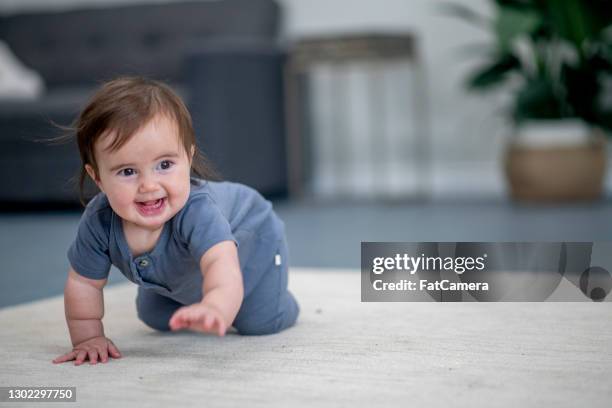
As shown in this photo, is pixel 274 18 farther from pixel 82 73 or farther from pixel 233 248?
pixel 233 248

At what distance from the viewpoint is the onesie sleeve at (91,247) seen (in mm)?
969

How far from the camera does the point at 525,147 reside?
2906mm

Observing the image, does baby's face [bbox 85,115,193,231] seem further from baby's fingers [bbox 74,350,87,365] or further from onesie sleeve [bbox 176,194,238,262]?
baby's fingers [bbox 74,350,87,365]

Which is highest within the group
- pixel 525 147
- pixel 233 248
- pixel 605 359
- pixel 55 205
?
pixel 233 248

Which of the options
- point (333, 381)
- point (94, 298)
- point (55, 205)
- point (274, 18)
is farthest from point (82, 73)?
point (333, 381)

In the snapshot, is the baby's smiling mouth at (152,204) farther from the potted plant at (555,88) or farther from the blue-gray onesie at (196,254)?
the potted plant at (555,88)

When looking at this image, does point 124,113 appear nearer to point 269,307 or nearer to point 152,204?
point 152,204

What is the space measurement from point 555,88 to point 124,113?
232 centimetres

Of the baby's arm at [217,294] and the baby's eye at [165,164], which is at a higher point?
the baby's eye at [165,164]

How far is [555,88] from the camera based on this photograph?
286 cm

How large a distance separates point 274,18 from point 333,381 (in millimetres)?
2900

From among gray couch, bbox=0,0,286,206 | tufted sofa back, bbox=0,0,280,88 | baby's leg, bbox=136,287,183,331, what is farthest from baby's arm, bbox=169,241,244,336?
tufted sofa back, bbox=0,0,280,88

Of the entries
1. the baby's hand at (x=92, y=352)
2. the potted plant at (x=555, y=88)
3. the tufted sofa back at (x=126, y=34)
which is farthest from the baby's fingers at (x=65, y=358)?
the tufted sofa back at (x=126, y=34)

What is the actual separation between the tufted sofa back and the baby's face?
2.53 meters
